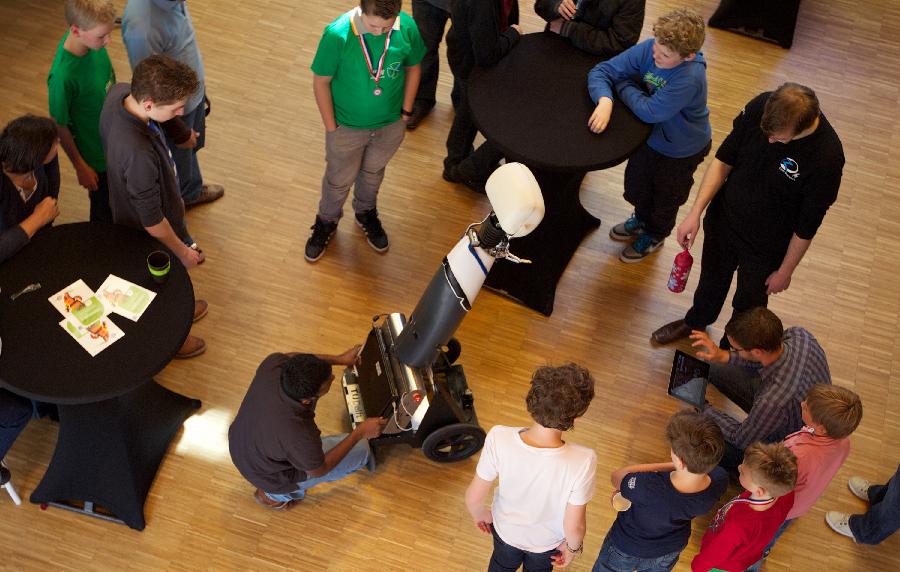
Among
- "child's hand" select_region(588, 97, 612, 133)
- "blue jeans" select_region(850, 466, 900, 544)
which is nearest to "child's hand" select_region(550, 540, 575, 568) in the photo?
"blue jeans" select_region(850, 466, 900, 544)

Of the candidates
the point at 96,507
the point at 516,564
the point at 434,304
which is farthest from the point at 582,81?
the point at 96,507

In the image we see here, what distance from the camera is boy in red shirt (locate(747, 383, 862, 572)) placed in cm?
326

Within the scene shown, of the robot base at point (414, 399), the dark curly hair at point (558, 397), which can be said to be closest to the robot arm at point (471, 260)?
the robot base at point (414, 399)

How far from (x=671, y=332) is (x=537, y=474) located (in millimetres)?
1991

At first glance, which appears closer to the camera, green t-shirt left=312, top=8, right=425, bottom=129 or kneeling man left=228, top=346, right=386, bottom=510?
kneeling man left=228, top=346, right=386, bottom=510

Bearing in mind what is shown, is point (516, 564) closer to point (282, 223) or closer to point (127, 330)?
point (127, 330)

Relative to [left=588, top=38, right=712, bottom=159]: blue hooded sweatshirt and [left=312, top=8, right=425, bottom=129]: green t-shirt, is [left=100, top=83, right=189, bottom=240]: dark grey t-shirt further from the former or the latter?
[left=588, top=38, right=712, bottom=159]: blue hooded sweatshirt

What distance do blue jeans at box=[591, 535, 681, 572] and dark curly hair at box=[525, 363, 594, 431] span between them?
86cm

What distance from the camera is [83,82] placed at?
149 inches

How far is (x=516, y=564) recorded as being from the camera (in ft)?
11.3

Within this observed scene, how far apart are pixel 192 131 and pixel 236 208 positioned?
0.80 meters

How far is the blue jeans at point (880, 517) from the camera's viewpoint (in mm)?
3764

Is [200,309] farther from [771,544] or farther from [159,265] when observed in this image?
[771,544]

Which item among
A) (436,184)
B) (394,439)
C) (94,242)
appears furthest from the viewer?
(436,184)
